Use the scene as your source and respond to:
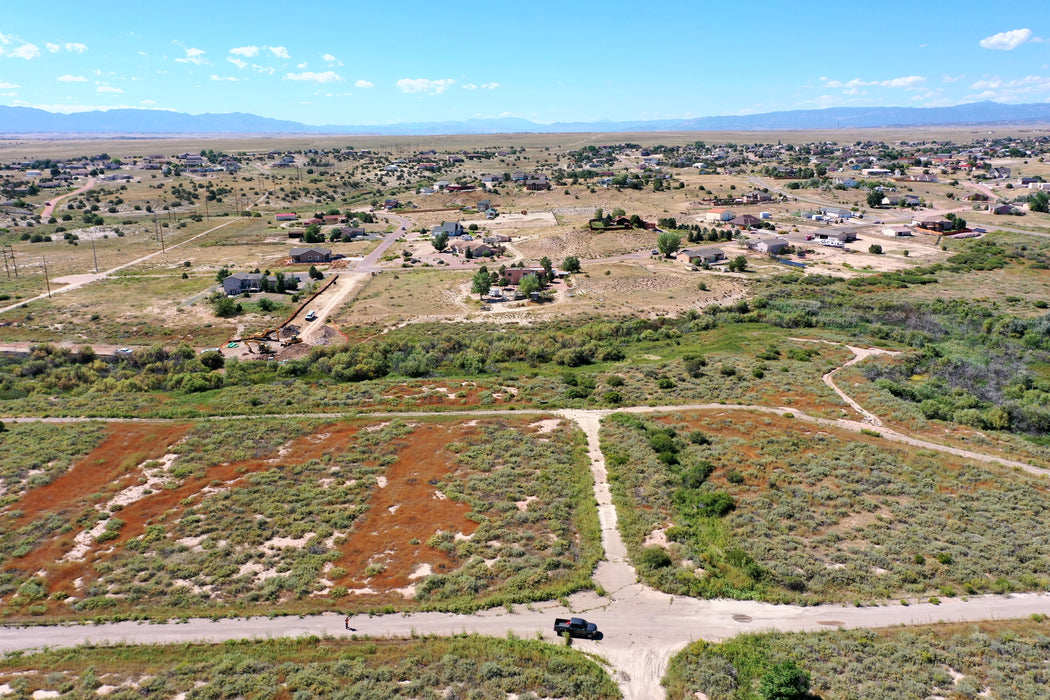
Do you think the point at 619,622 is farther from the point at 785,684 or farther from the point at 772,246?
the point at 772,246

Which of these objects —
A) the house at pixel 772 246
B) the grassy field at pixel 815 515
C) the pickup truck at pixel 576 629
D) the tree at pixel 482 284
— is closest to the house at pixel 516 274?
the tree at pixel 482 284

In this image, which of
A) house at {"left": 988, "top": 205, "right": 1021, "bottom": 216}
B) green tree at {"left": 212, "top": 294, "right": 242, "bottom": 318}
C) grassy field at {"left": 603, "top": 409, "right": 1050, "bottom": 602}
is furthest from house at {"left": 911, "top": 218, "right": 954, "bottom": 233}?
green tree at {"left": 212, "top": 294, "right": 242, "bottom": 318}

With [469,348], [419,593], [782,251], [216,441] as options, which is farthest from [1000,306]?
[216,441]

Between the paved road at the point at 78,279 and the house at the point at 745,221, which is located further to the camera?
the house at the point at 745,221

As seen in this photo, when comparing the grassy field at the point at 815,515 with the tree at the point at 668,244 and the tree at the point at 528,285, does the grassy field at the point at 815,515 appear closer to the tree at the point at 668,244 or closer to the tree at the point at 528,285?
the tree at the point at 528,285

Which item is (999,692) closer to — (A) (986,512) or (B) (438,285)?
(A) (986,512)

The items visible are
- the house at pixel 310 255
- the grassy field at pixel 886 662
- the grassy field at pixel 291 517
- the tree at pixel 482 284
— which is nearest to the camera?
the grassy field at pixel 886 662

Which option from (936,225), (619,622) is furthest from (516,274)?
(936,225)

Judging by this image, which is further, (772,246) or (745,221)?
(745,221)
